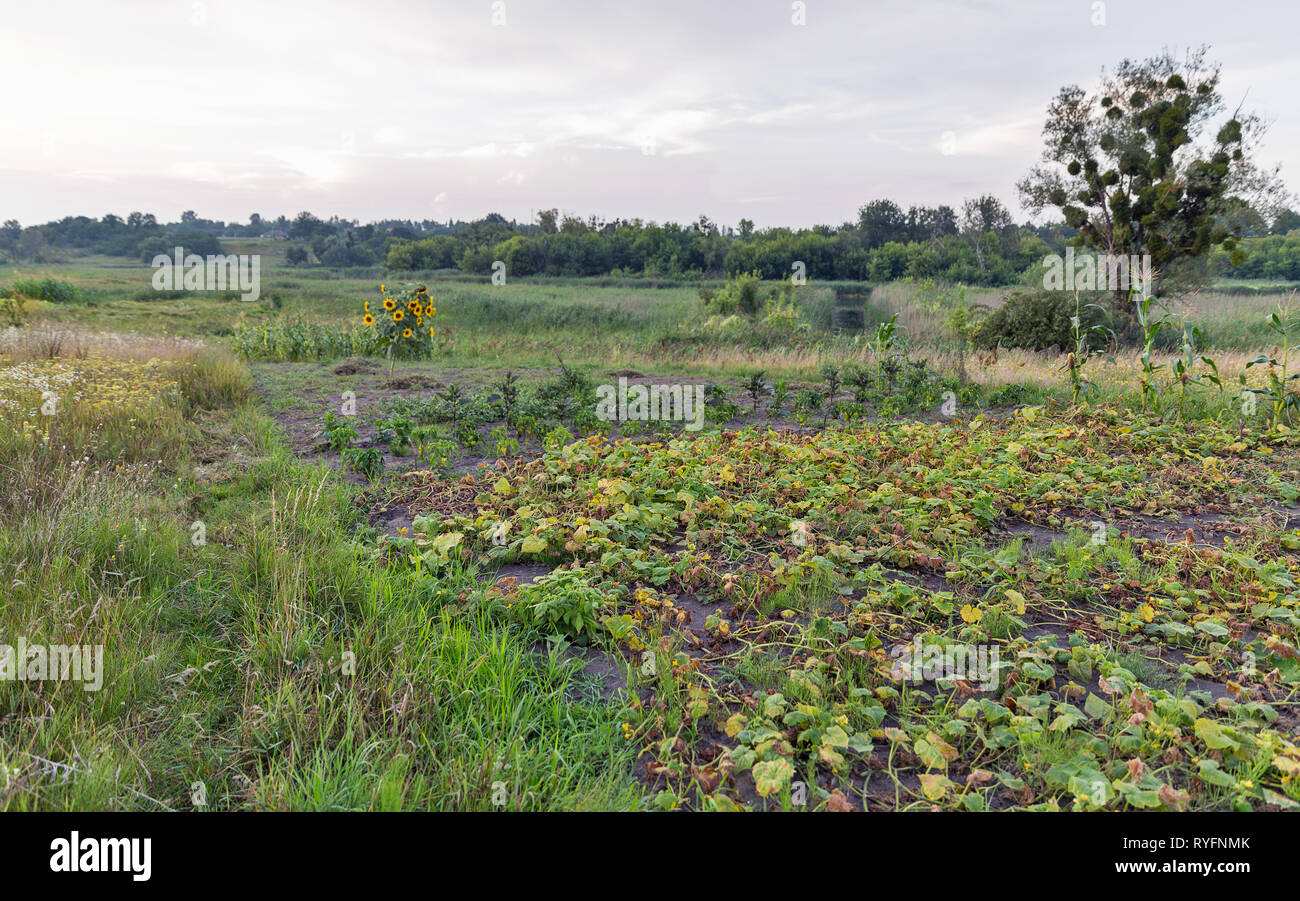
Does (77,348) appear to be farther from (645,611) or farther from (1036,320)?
(1036,320)

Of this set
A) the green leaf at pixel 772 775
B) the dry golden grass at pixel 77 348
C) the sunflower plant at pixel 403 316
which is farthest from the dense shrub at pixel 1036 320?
the dry golden grass at pixel 77 348

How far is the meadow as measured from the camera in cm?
250

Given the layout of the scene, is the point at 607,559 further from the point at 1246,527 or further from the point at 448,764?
the point at 1246,527

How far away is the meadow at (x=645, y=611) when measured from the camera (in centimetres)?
250

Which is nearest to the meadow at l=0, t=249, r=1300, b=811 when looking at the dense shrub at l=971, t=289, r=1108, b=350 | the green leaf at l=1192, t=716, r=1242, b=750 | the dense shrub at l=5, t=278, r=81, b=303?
the green leaf at l=1192, t=716, r=1242, b=750

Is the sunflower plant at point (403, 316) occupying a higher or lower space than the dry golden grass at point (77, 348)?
higher

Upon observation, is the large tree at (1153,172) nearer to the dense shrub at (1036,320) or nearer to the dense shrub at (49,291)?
the dense shrub at (1036,320)

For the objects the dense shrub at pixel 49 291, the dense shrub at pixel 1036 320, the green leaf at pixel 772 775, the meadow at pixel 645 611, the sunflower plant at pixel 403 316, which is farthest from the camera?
the dense shrub at pixel 49 291

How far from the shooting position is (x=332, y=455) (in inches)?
276

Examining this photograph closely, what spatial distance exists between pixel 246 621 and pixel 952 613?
3.53 meters

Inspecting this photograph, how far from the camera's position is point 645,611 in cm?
362

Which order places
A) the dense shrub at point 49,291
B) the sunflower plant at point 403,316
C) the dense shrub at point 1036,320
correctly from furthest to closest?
the dense shrub at point 49,291
the dense shrub at point 1036,320
the sunflower plant at point 403,316

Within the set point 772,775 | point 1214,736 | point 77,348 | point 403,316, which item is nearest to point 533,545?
point 772,775
